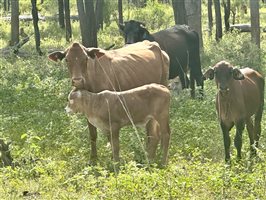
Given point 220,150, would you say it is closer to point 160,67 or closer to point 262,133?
point 262,133

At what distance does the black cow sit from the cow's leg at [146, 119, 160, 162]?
4.91 m

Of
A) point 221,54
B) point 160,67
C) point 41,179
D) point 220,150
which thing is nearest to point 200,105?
point 160,67

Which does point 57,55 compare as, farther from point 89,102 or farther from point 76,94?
point 89,102

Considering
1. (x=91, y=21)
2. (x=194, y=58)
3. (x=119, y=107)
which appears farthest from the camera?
(x=91, y=21)

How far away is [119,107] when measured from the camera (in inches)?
344

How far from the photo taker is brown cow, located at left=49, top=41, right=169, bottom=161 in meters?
9.14

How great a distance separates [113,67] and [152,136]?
1245mm

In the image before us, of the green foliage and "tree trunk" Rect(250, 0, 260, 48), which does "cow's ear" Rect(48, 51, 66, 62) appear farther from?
"tree trunk" Rect(250, 0, 260, 48)

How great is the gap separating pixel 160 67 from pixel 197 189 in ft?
12.9

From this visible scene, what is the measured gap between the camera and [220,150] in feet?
31.3

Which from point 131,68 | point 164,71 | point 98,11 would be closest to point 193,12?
point 164,71

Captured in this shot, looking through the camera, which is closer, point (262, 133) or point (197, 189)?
point (197, 189)

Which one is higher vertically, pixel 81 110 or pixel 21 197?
pixel 81 110

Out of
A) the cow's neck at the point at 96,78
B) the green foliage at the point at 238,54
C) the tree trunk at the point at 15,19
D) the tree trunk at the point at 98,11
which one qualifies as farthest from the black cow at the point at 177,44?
the tree trunk at the point at 98,11
